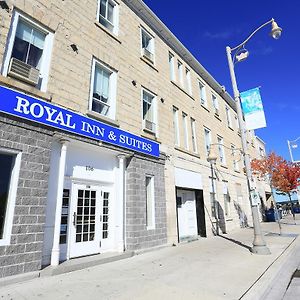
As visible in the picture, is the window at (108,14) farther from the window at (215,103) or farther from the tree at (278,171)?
the tree at (278,171)

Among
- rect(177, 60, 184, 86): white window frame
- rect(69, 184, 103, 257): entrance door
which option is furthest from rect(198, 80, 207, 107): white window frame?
rect(69, 184, 103, 257): entrance door

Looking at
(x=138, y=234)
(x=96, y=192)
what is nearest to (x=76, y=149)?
(x=96, y=192)

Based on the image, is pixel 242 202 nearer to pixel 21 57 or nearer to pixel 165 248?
pixel 165 248

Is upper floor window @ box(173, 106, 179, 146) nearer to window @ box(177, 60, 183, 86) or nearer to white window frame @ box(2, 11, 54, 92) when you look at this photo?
window @ box(177, 60, 183, 86)

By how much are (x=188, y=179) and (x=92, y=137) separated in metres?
7.08

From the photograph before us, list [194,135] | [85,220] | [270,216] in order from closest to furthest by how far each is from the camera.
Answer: [85,220]
[194,135]
[270,216]

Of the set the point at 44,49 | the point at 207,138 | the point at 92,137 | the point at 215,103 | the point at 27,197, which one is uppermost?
the point at 215,103

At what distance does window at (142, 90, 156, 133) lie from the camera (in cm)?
1209

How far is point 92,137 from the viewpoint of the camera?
8.67 m

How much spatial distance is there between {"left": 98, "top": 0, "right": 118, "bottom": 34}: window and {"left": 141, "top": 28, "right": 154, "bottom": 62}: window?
2.00 metres

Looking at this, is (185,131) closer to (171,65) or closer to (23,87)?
(171,65)

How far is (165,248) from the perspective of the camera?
1095 centimetres

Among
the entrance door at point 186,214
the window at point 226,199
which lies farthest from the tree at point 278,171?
the entrance door at point 186,214

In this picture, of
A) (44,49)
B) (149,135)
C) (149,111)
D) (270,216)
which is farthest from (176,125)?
(270,216)
